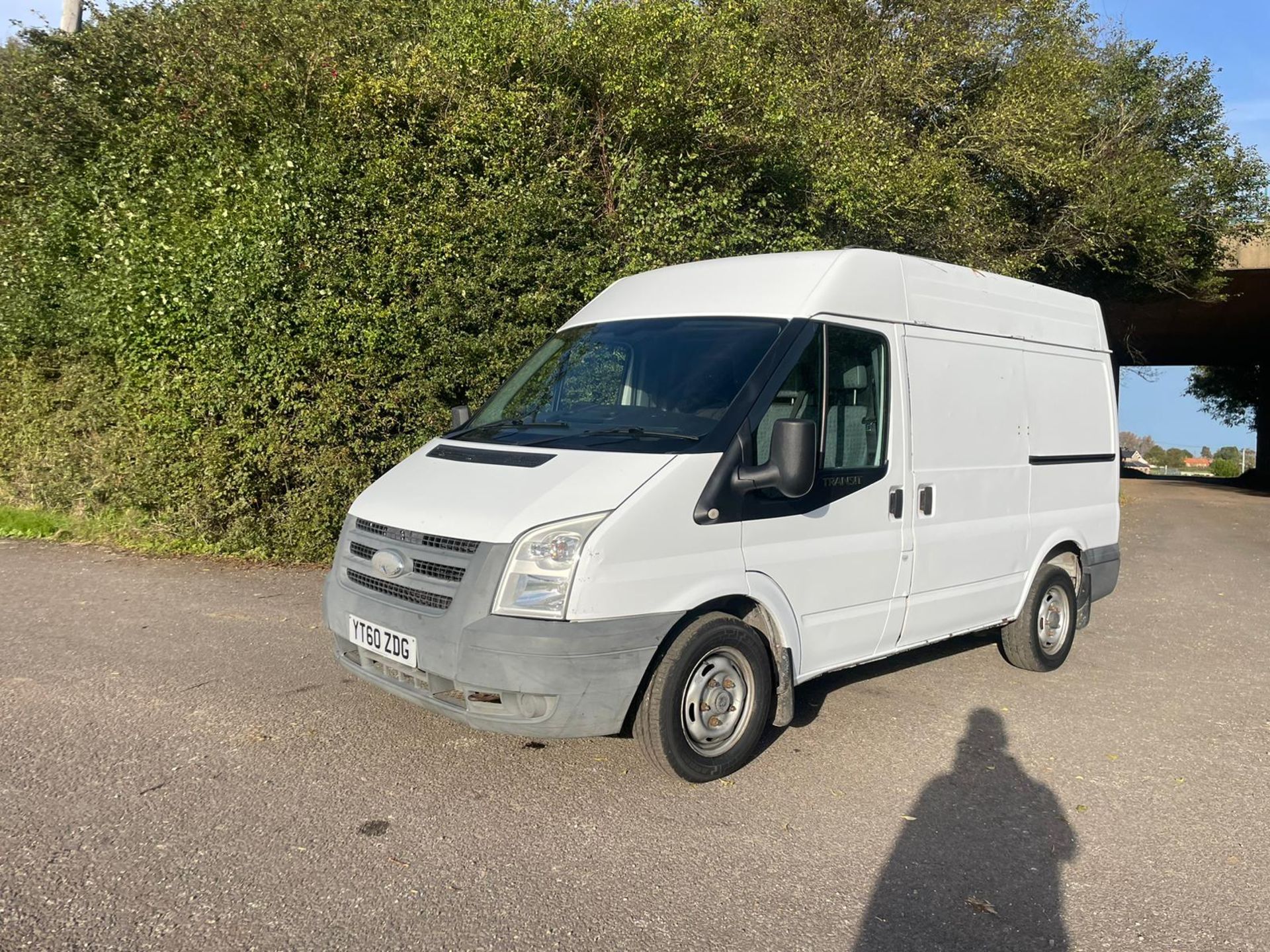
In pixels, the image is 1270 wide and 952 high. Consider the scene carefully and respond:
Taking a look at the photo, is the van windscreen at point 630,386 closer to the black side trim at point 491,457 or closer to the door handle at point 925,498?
the black side trim at point 491,457

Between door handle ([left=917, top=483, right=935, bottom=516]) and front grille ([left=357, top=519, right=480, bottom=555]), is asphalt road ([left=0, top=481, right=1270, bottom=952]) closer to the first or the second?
front grille ([left=357, top=519, right=480, bottom=555])

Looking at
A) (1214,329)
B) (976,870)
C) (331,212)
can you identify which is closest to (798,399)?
(976,870)

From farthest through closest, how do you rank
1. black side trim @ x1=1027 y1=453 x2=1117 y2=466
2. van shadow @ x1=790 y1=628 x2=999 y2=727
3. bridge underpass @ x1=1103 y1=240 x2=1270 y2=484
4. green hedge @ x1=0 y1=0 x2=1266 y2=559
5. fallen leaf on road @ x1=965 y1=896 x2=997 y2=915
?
bridge underpass @ x1=1103 y1=240 x2=1270 y2=484 → green hedge @ x1=0 y1=0 x2=1266 y2=559 → black side trim @ x1=1027 y1=453 x2=1117 y2=466 → van shadow @ x1=790 y1=628 x2=999 y2=727 → fallen leaf on road @ x1=965 y1=896 x2=997 y2=915

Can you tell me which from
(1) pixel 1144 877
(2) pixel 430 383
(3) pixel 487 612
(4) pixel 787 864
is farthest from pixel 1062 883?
(2) pixel 430 383

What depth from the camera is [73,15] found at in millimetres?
13008

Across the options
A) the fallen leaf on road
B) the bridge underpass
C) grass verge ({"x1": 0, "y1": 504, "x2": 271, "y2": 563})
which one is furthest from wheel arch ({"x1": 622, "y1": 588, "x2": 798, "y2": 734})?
the bridge underpass

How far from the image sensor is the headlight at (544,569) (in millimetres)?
4000

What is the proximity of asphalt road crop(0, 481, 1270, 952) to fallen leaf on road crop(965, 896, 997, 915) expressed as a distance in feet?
0.11

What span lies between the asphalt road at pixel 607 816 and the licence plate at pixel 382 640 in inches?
22.0

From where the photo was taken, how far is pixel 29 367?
35.7ft

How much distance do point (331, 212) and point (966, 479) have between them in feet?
20.3

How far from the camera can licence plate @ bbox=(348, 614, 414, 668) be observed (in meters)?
4.30

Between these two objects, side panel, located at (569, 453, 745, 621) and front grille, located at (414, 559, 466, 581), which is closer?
side panel, located at (569, 453, 745, 621)

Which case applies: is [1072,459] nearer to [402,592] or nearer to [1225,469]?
[402,592]
